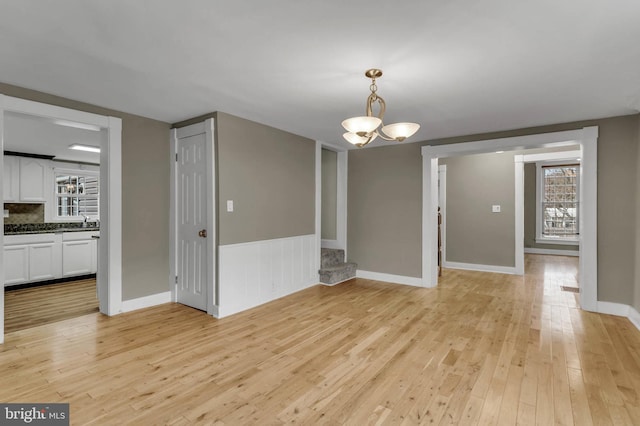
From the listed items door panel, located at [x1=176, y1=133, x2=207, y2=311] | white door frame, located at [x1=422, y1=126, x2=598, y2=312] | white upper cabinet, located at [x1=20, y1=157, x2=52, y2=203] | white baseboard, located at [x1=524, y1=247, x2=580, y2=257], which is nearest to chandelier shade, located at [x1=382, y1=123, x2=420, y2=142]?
door panel, located at [x1=176, y1=133, x2=207, y2=311]

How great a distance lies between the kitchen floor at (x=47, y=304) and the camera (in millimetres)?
3469

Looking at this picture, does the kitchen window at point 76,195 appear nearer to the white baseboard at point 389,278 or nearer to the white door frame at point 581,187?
the white baseboard at point 389,278

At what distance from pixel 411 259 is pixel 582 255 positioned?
7.20 feet

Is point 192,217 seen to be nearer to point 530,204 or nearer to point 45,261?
point 45,261

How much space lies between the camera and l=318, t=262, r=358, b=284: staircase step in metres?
5.13

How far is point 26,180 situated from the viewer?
18.4 feet

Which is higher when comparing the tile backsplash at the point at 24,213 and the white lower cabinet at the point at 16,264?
the tile backsplash at the point at 24,213

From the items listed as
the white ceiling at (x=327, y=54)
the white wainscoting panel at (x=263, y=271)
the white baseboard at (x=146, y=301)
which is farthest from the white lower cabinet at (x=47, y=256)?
the white ceiling at (x=327, y=54)

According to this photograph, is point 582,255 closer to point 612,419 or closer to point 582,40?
point 612,419

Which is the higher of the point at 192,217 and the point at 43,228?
the point at 192,217

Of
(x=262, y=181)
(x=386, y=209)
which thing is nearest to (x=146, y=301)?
(x=262, y=181)

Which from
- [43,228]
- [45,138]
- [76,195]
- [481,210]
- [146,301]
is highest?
[45,138]

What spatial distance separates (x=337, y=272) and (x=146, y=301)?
9.10ft

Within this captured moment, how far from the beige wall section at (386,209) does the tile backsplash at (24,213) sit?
5762mm
